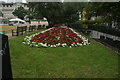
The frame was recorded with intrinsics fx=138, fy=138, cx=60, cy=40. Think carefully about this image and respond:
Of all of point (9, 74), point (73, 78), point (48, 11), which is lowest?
point (73, 78)

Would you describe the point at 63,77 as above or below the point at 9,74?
below

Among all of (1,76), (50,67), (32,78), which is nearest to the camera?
(1,76)

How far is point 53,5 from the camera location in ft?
85.6

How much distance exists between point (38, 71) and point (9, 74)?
5.99 ft

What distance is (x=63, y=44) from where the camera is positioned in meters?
6.92

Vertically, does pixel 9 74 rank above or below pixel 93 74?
above

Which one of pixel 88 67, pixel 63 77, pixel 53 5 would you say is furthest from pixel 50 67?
pixel 53 5

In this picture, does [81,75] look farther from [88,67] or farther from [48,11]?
[48,11]

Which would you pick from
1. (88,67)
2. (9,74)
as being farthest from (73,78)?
(9,74)

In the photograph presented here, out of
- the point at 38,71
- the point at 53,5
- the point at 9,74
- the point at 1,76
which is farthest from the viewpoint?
the point at 53,5

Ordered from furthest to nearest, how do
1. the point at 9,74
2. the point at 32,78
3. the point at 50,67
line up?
1. the point at 50,67
2. the point at 32,78
3. the point at 9,74

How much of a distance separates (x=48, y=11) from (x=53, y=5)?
1.48 metres

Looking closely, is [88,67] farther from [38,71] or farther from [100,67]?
[38,71]

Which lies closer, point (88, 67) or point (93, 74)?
point (93, 74)
